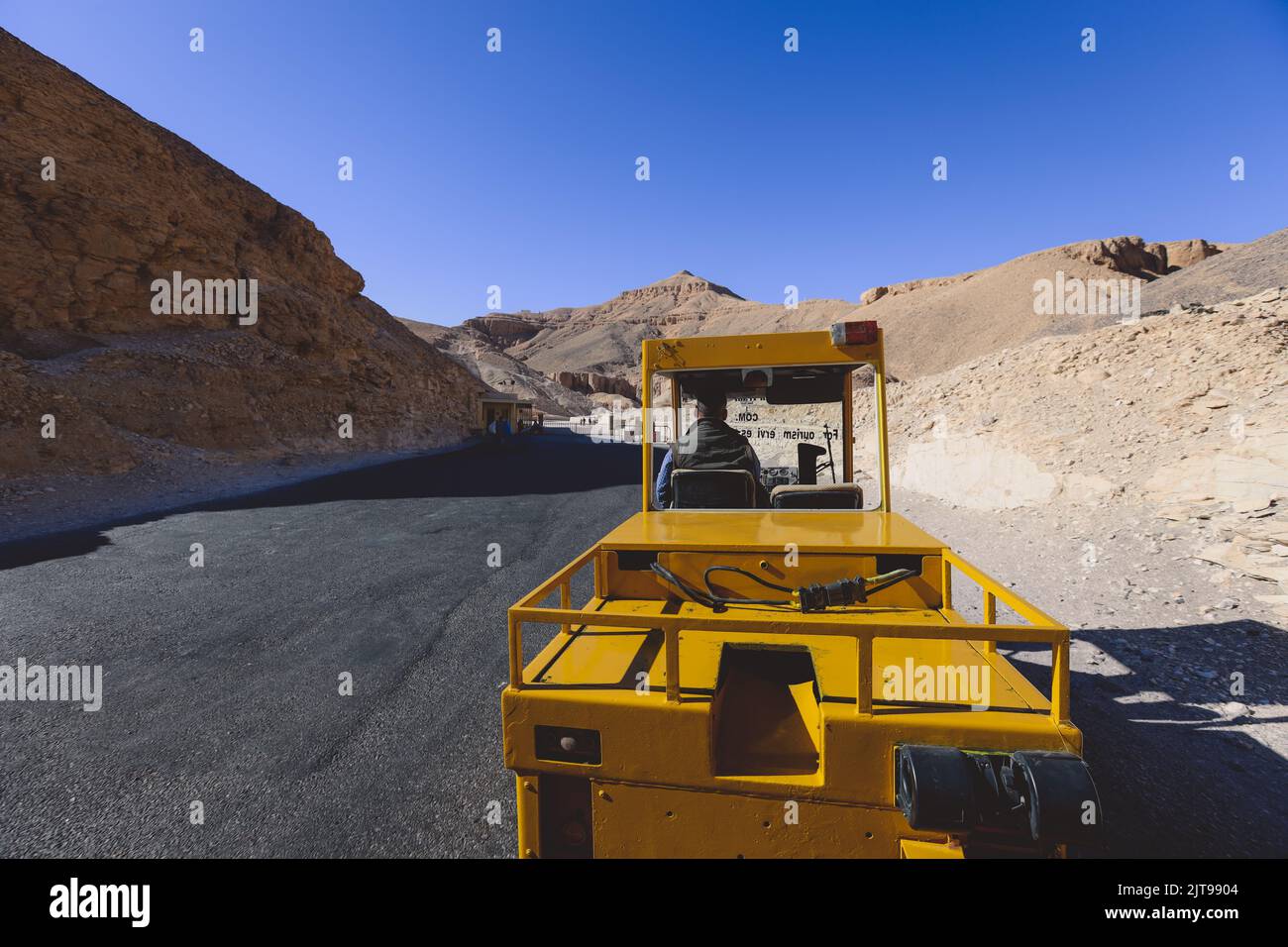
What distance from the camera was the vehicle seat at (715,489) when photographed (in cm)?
409

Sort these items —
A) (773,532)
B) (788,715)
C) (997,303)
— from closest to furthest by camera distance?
1. (788,715)
2. (773,532)
3. (997,303)

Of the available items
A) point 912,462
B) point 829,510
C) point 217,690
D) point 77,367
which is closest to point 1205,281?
point 912,462

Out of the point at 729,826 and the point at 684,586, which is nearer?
the point at 729,826

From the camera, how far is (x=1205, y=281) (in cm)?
2523

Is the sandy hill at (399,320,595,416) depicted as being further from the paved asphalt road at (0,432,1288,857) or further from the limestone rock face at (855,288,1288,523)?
the paved asphalt road at (0,432,1288,857)

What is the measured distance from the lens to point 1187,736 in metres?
3.39

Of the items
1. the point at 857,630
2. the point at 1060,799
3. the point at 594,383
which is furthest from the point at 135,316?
the point at 594,383

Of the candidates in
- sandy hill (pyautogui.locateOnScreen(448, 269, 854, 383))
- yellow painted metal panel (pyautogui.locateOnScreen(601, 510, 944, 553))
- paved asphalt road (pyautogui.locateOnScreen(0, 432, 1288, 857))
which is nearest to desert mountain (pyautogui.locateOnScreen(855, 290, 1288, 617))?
paved asphalt road (pyautogui.locateOnScreen(0, 432, 1288, 857))

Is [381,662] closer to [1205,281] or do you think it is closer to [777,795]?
[777,795]

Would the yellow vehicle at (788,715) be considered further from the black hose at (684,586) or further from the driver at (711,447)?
the driver at (711,447)

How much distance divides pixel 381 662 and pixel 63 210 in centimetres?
2553

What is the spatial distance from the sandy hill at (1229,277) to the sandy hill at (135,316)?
34.8 meters

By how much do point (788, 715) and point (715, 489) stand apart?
1.85 meters

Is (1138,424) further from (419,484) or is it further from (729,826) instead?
(419,484)
